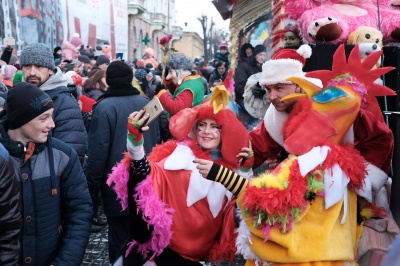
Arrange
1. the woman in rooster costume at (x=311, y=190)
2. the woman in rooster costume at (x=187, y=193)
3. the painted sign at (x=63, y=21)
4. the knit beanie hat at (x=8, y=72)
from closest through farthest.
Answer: the woman in rooster costume at (x=311, y=190)
the woman in rooster costume at (x=187, y=193)
the knit beanie hat at (x=8, y=72)
the painted sign at (x=63, y=21)

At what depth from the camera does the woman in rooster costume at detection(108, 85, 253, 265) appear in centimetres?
278

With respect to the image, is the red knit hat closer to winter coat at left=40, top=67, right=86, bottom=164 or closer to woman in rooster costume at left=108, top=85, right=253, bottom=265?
winter coat at left=40, top=67, right=86, bottom=164

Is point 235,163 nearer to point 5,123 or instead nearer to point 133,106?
point 5,123

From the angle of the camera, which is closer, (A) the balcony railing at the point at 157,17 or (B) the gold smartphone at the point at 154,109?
(B) the gold smartphone at the point at 154,109

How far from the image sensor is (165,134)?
7645 mm

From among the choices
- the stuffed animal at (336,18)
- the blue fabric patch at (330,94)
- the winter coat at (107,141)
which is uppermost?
the stuffed animal at (336,18)

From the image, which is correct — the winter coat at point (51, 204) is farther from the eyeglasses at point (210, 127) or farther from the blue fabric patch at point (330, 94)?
the blue fabric patch at point (330, 94)

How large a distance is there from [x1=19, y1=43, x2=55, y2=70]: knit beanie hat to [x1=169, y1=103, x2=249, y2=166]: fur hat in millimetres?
1350

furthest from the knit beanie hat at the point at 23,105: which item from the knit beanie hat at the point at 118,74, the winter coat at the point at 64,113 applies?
the knit beanie hat at the point at 118,74

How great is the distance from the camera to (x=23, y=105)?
2615mm

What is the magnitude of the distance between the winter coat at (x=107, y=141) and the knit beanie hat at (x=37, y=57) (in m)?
0.53

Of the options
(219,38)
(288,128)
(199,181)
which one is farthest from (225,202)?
(219,38)

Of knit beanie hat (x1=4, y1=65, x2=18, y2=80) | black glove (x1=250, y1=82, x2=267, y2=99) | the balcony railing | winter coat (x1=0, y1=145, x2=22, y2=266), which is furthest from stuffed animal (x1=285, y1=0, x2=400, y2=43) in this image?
the balcony railing

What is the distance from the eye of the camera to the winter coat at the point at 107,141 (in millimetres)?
4098
